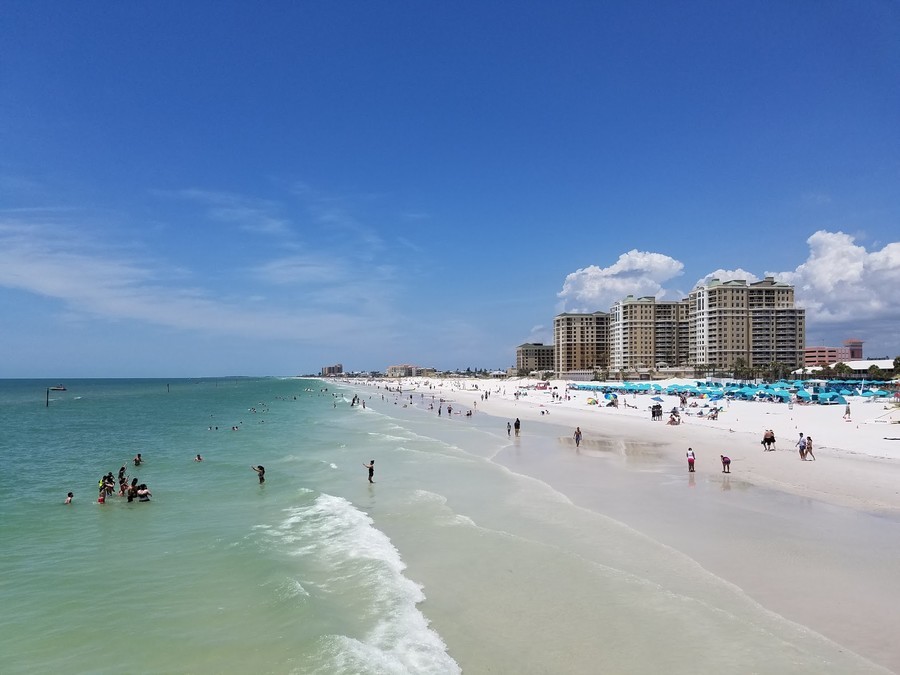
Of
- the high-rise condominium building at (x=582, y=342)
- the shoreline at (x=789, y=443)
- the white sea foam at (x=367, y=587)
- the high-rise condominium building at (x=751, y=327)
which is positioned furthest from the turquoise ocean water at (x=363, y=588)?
the high-rise condominium building at (x=582, y=342)

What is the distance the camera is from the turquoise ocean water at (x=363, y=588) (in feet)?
28.5

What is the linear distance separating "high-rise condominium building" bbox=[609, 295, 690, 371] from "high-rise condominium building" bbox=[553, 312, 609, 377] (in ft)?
50.5

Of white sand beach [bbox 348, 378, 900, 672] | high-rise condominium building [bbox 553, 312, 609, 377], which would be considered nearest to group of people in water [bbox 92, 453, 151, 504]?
white sand beach [bbox 348, 378, 900, 672]

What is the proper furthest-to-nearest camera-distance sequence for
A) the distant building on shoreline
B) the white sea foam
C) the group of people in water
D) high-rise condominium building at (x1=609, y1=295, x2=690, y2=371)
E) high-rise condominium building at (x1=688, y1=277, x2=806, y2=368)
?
the distant building on shoreline < high-rise condominium building at (x1=609, y1=295, x2=690, y2=371) < high-rise condominium building at (x1=688, y1=277, x2=806, y2=368) < the group of people in water < the white sea foam

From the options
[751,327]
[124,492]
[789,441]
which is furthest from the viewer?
[751,327]

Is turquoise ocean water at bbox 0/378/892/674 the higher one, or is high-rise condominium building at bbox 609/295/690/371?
high-rise condominium building at bbox 609/295/690/371

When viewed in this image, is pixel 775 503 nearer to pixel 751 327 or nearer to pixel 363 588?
pixel 363 588

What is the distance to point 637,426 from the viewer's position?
146ft

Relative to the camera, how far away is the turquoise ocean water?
8.68 meters

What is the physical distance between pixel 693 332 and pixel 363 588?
5865 inches

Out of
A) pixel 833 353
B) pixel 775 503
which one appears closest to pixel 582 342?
pixel 833 353

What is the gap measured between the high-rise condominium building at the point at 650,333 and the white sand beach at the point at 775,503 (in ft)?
374

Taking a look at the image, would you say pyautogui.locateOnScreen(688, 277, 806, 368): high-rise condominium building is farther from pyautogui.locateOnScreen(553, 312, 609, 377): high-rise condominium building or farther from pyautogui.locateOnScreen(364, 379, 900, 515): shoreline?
pyautogui.locateOnScreen(364, 379, 900, 515): shoreline

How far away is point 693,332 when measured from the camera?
474 feet
